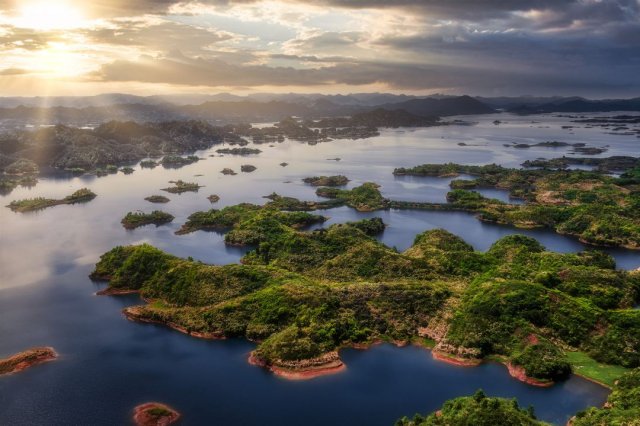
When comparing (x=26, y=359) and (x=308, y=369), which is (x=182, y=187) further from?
(x=308, y=369)

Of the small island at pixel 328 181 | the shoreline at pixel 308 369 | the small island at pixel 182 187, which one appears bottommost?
the shoreline at pixel 308 369

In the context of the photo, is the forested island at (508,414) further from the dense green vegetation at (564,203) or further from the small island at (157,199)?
the small island at (157,199)

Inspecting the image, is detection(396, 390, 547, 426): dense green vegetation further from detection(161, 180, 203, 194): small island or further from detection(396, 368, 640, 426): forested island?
detection(161, 180, 203, 194): small island

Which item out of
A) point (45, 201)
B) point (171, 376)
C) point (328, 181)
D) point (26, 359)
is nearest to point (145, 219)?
point (45, 201)

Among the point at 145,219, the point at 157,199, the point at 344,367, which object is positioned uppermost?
the point at 157,199

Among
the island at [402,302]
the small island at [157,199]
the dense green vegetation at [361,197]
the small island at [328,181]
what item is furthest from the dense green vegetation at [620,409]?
the small island at [328,181]
